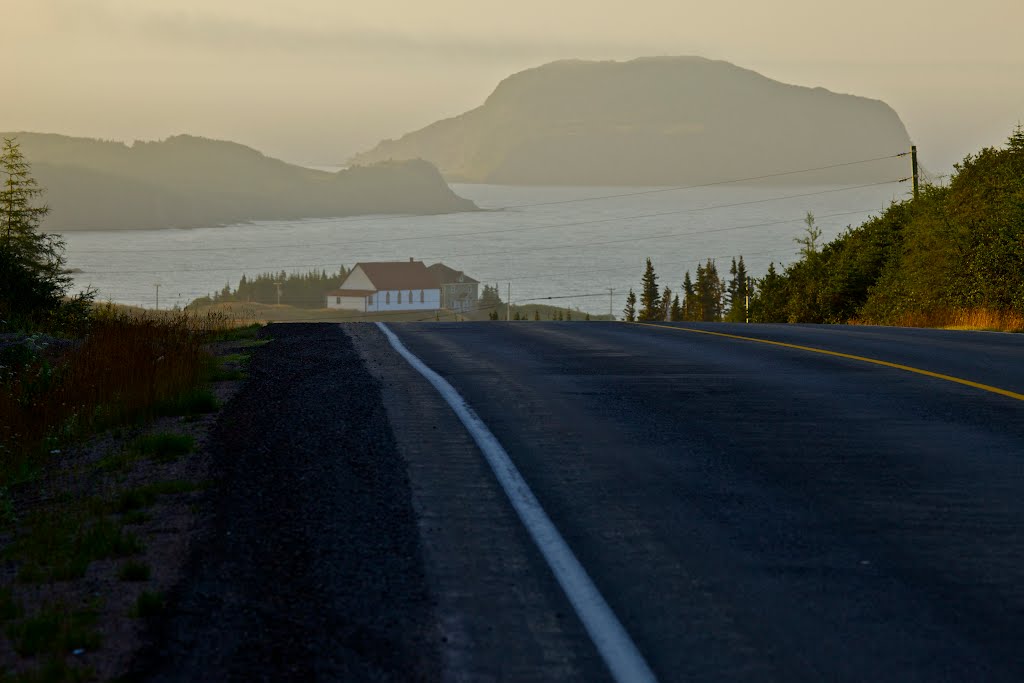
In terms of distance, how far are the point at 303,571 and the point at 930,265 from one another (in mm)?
35802

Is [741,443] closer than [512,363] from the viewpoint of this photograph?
Yes

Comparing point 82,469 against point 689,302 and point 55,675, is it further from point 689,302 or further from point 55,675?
point 689,302

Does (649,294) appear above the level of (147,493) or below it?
above

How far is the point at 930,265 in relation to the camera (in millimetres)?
37625

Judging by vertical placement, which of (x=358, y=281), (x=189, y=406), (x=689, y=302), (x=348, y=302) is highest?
(x=358, y=281)

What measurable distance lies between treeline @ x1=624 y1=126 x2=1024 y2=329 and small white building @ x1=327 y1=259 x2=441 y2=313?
425 feet

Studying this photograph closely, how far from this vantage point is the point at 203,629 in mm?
4625

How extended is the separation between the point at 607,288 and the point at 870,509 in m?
155

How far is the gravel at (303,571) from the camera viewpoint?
14.0ft

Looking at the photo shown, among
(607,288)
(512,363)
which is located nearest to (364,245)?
(607,288)

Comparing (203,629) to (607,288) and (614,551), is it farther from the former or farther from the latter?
(607,288)

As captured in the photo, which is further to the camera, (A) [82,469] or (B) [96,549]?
(A) [82,469]

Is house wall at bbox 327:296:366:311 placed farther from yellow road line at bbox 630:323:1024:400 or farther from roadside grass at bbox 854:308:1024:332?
yellow road line at bbox 630:323:1024:400

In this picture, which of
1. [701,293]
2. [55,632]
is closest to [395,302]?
[701,293]
